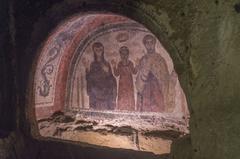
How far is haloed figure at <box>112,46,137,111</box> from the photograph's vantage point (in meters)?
4.78

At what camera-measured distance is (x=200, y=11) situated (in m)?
1.88

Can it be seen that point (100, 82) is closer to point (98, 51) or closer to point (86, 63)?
point (86, 63)

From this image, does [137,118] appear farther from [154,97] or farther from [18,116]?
[18,116]

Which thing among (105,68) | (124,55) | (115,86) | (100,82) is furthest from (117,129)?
(124,55)

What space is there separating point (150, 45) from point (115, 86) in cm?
82

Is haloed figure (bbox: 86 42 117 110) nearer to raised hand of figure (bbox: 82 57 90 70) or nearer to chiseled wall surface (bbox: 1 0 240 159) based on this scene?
raised hand of figure (bbox: 82 57 90 70)

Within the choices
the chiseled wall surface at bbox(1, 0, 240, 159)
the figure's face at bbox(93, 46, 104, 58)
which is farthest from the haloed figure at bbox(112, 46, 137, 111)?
the chiseled wall surface at bbox(1, 0, 240, 159)

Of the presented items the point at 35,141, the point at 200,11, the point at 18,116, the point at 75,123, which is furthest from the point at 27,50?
the point at 200,11

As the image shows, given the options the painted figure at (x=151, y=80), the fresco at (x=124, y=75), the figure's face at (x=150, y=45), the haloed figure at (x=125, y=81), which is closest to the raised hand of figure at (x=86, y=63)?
A: the fresco at (x=124, y=75)

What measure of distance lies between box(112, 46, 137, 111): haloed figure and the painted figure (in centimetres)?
11

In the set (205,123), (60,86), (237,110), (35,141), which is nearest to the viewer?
(237,110)

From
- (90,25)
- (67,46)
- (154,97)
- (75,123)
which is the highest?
(90,25)

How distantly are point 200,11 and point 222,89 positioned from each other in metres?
0.47

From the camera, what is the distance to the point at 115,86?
193 inches
